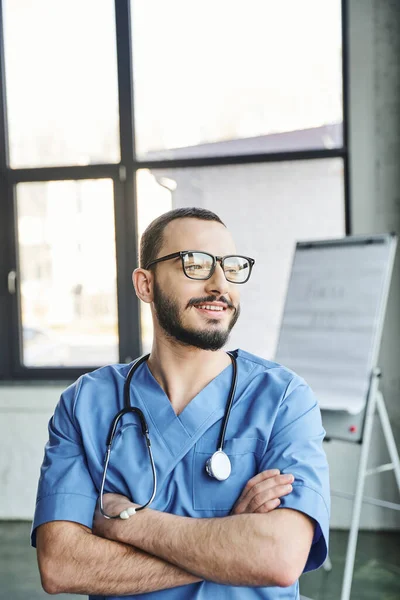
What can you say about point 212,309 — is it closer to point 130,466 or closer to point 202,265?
point 202,265

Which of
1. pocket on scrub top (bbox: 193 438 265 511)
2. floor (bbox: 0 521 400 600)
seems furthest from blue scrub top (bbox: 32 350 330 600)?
floor (bbox: 0 521 400 600)

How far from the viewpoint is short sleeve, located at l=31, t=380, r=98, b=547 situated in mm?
1297

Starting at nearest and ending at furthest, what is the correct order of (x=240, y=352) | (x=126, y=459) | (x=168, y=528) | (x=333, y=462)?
(x=168, y=528) < (x=126, y=459) < (x=240, y=352) < (x=333, y=462)

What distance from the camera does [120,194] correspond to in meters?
3.54

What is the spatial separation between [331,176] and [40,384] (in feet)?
6.48

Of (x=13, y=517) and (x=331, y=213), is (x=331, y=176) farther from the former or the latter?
(x=13, y=517)

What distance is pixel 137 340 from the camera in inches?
140

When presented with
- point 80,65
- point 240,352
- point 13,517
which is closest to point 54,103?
point 80,65

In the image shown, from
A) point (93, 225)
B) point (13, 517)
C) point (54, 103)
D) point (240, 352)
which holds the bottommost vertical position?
point (13, 517)

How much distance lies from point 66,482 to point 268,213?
7.63 feet

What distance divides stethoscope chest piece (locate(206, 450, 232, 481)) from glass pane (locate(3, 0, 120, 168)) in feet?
8.54

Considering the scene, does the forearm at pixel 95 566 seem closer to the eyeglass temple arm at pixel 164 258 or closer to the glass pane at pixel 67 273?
the eyeglass temple arm at pixel 164 258

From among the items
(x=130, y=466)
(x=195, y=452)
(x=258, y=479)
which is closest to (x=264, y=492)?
(x=258, y=479)

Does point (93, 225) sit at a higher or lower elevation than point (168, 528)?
Result: higher
